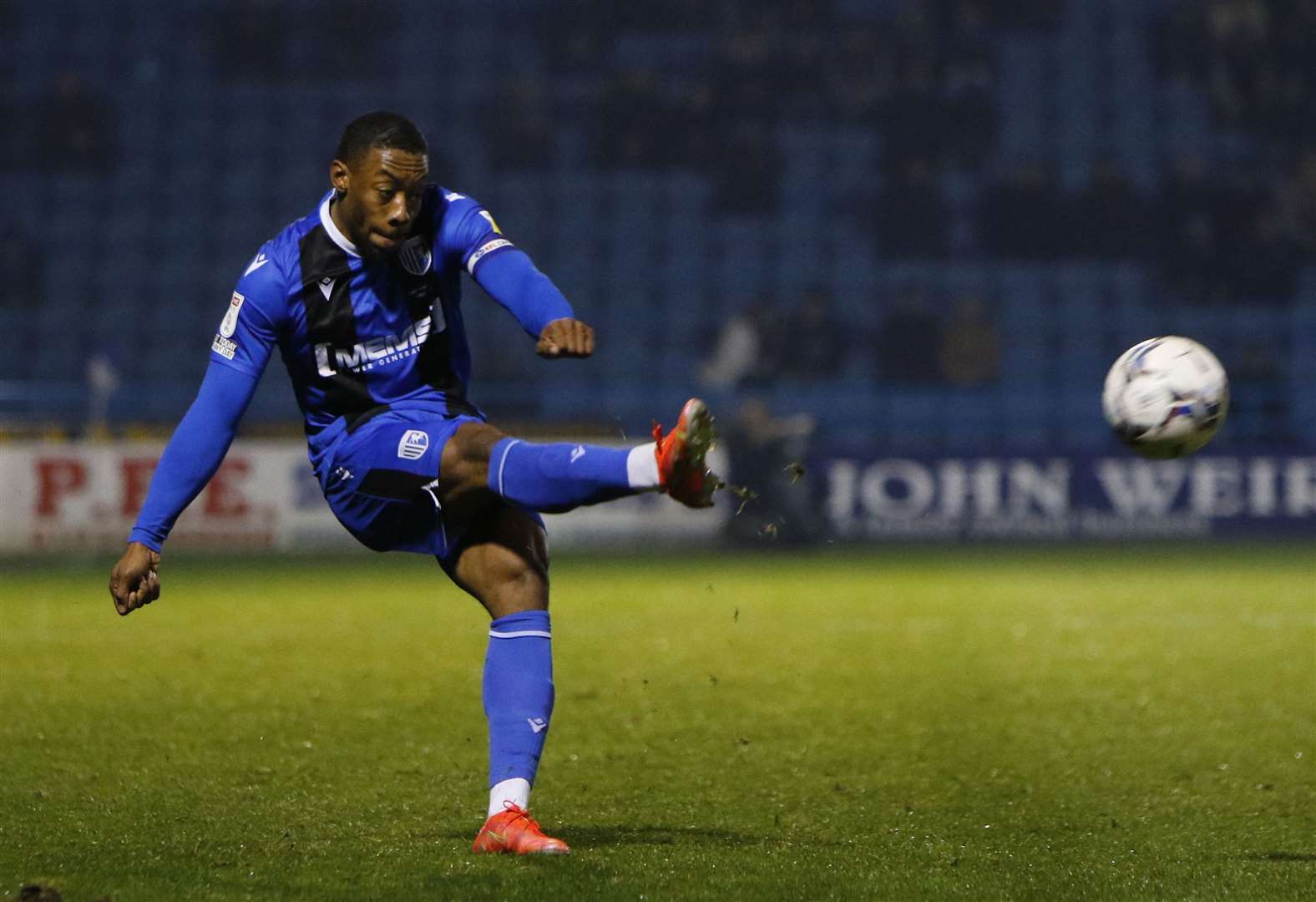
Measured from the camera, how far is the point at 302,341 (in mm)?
4496

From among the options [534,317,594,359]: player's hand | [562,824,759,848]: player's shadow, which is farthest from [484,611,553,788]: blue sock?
[534,317,594,359]: player's hand

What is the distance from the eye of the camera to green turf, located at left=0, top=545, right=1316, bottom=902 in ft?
13.1

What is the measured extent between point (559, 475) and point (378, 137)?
3.12 ft

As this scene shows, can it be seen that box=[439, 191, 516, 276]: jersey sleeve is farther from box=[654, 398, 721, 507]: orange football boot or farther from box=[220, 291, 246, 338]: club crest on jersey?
box=[654, 398, 721, 507]: orange football boot

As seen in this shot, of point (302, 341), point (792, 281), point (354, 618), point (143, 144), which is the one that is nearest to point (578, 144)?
point (792, 281)

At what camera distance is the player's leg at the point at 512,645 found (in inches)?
165

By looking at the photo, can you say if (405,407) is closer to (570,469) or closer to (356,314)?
(356,314)

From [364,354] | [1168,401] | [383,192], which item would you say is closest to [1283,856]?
[1168,401]

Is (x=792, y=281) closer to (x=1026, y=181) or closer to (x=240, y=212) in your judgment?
(x=1026, y=181)

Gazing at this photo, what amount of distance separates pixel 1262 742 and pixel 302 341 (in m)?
3.60

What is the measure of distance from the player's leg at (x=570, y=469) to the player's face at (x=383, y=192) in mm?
514

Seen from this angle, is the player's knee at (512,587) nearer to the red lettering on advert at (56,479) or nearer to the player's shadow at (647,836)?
the player's shadow at (647,836)

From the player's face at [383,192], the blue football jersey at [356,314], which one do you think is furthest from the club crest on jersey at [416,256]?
the player's face at [383,192]

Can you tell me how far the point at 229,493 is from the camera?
15.4m
